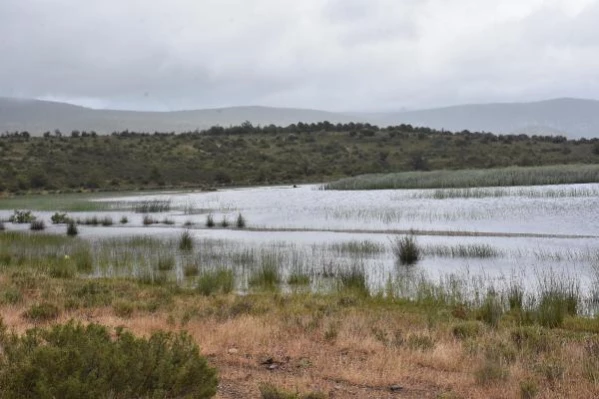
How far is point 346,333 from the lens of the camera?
9.40 meters

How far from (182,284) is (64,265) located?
4.07 meters

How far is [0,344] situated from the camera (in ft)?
26.2

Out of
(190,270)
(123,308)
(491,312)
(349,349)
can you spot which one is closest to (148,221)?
(190,270)

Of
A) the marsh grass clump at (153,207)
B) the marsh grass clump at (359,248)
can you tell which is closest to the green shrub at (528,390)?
the marsh grass clump at (359,248)

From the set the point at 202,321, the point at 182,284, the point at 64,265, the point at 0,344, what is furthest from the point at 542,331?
the point at 64,265

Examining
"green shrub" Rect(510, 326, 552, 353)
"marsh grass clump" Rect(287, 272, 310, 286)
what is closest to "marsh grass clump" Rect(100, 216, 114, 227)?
"marsh grass clump" Rect(287, 272, 310, 286)

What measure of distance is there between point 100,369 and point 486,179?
4653cm

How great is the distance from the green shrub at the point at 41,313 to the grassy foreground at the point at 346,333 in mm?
21

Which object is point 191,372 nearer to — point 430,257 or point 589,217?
point 430,257

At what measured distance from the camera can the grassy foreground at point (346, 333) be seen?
23.1ft

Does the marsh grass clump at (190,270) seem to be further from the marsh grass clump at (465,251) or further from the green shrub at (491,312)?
the green shrub at (491,312)

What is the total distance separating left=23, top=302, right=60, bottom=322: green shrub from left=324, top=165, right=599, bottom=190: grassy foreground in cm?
3995

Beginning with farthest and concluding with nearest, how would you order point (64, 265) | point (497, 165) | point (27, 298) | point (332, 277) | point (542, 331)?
point (497, 165)
point (64, 265)
point (332, 277)
point (27, 298)
point (542, 331)

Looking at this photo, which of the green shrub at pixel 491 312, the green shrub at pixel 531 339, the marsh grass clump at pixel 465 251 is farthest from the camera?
the marsh grass clump at pixel 465 251
